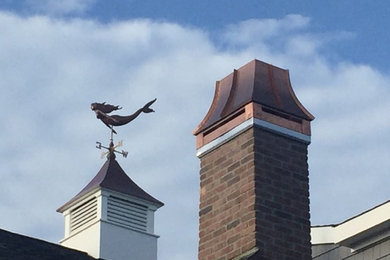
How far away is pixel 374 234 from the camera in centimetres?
1620

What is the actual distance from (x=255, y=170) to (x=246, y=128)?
55cm

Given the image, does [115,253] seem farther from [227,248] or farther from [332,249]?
[227,248]

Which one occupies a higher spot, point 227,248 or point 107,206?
point 107,206

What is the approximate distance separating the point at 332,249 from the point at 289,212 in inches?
100.0

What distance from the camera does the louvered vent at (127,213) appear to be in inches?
960

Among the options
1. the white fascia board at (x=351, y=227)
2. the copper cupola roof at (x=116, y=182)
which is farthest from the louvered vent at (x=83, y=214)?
the white fascia board at (x=351, y=227)

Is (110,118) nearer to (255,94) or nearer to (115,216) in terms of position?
(115,216)

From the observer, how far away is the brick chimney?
47.4ft

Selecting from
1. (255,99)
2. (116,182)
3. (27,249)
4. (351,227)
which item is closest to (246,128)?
(255,99)

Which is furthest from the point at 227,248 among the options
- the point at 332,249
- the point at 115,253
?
the point at 115,253

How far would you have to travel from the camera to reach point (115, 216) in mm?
24375

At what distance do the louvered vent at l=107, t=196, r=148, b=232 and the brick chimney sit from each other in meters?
8.88

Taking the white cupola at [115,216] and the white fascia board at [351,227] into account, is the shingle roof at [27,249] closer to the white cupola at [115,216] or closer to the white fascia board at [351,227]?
the white cupola at [115,216]

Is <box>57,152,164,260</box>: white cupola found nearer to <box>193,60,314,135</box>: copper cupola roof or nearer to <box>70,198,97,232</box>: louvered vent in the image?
<box>70,198,97,232</box>: louvered vent
